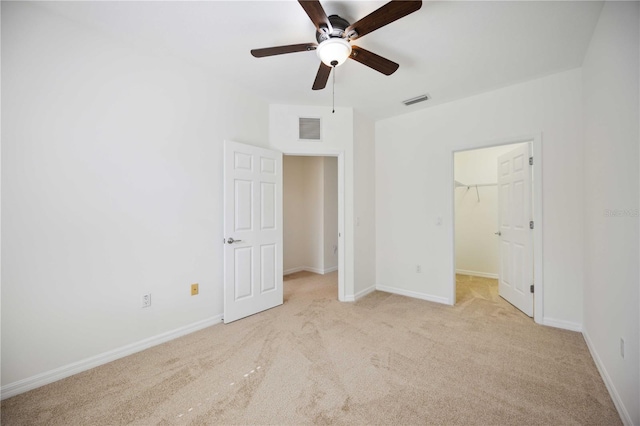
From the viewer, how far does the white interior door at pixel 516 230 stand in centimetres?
298

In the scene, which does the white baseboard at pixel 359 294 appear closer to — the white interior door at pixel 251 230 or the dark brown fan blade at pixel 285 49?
the white interior door at pixel 251 230

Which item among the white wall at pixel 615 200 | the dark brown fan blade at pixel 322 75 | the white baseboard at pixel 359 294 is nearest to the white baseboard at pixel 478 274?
the white baseboard at pixel 359 294

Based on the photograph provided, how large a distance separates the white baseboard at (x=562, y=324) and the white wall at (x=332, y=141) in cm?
206

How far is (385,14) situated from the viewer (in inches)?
61.1

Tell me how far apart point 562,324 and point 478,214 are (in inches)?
97.4

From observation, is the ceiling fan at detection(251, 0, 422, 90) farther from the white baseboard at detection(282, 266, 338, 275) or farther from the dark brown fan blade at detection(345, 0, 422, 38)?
the white baseboard at detection(282, 266, 338, 275)

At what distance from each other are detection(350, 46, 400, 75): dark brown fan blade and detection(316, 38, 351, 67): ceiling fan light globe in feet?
0.30

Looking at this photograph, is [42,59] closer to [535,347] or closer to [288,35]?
[288,35]

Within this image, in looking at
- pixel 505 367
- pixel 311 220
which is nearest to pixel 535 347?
pixel 505 367

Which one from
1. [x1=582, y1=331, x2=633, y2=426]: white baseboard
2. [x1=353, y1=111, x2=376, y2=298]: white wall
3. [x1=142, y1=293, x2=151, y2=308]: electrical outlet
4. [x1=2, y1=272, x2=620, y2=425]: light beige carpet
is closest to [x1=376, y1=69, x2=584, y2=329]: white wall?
[x1=353, y1=111, x2=376, y2=298]: white wall

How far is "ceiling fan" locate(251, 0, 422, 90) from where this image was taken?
1507 millimetres

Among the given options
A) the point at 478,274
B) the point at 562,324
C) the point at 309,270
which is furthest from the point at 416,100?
the point at 309,270

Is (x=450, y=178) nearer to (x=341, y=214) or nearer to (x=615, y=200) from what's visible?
(x=341, y=214)

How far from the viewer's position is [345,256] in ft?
11.6
